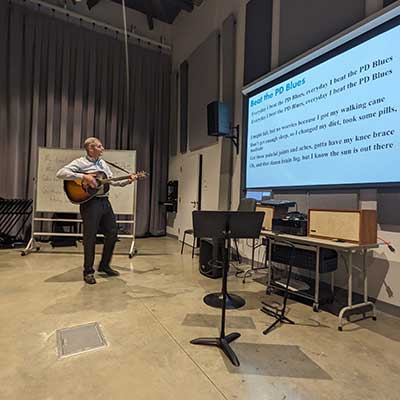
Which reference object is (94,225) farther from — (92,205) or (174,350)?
(174,350)

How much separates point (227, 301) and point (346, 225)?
1.23 metres

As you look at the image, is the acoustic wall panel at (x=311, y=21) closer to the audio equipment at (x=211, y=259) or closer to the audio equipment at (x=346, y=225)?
the audio equipment at (x=346, y=225)

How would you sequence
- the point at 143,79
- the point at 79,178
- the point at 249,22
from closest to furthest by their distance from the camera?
1. the point at 79,178
2. the point at 249,22
3. the point at 143,79

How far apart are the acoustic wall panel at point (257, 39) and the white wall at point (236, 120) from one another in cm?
10

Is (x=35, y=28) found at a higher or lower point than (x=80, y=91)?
higher

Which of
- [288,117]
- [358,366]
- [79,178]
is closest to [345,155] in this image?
[288,117]

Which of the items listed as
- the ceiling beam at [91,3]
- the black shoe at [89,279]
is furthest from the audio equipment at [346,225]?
the ceiling beam at [91,3]

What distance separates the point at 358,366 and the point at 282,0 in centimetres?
397

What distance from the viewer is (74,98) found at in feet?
17.4

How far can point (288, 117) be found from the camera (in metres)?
3.06

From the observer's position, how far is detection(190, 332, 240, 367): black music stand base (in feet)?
5.22

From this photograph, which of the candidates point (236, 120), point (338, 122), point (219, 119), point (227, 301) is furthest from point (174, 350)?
point (236, 120)

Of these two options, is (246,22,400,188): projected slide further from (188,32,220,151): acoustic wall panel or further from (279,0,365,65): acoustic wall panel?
(188,32,220,151): acoustic wall panel

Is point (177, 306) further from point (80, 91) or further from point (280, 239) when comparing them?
point (80, 91)
